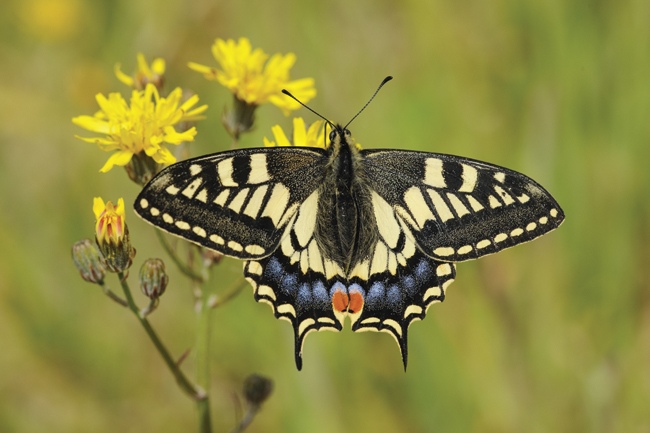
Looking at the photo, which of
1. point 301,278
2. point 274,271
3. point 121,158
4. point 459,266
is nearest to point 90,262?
point 121,158

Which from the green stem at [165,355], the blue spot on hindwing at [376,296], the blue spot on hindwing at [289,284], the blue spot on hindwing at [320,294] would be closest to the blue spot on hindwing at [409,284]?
the blue spot on hindwing at [376,296]

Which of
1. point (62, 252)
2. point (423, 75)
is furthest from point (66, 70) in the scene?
point (423, 75)

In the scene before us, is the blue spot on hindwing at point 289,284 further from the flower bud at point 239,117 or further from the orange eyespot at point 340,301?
the flower bud at point 239,117

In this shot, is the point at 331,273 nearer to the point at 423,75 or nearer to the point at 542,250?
the point at 542,250

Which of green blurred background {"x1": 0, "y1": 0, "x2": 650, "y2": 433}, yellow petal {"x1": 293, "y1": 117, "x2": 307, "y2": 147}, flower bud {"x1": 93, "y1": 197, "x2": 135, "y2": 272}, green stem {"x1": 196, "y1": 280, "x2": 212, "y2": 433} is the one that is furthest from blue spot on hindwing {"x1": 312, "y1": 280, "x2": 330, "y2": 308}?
green blurred background {"x1": 0, "y1": 0, "x2": 650, "y2": 433}

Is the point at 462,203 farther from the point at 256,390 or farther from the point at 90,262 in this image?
the point at 90,262
